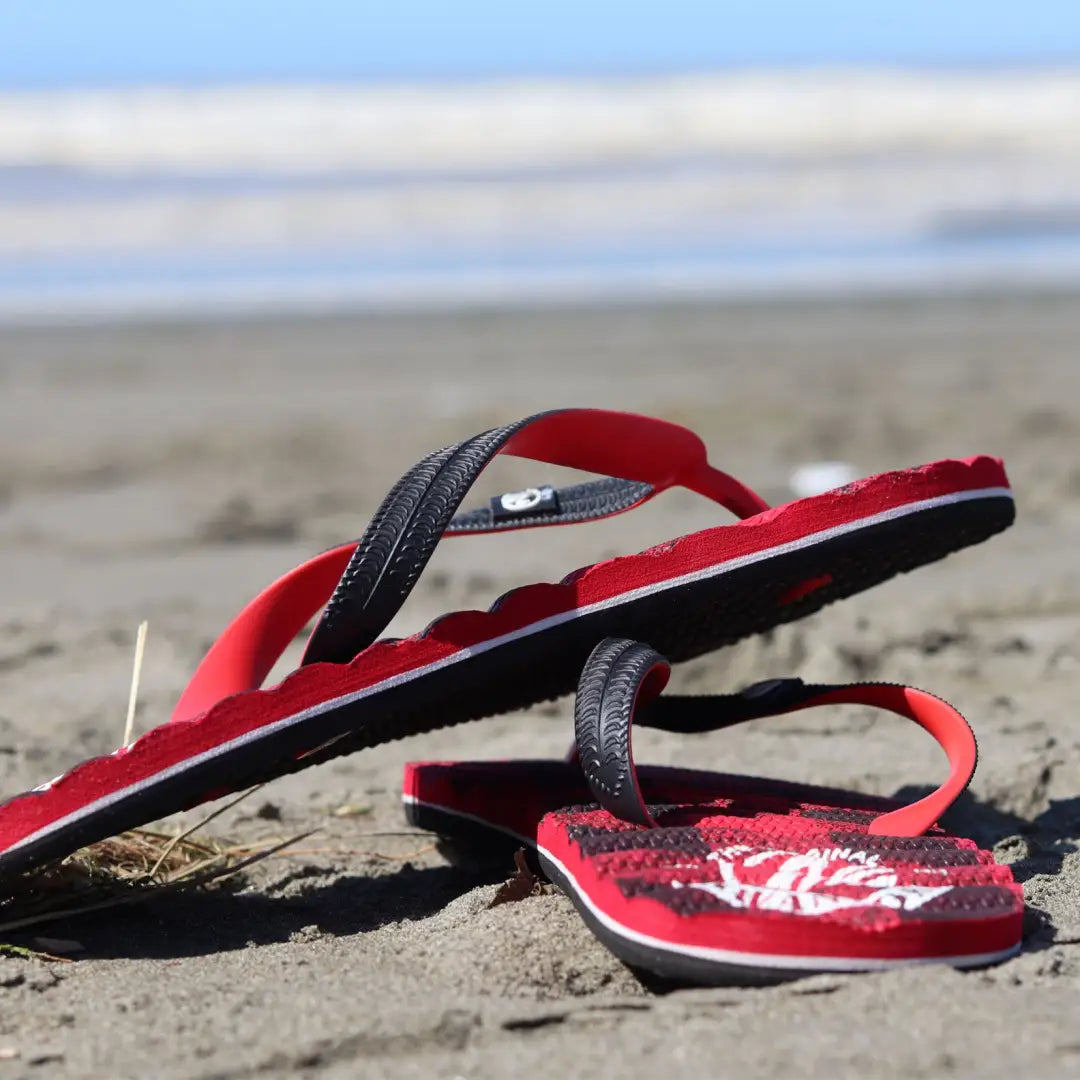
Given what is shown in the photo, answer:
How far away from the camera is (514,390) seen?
331 inches

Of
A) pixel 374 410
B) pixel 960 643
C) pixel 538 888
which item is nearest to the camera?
pixel 538 888

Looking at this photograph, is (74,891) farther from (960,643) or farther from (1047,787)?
(960,643)

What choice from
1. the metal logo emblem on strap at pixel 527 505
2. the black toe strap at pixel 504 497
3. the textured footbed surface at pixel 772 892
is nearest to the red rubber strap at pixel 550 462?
the black toe strap at pixel 504 497

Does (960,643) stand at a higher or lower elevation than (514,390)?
lower

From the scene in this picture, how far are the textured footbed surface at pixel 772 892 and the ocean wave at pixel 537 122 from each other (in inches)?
742

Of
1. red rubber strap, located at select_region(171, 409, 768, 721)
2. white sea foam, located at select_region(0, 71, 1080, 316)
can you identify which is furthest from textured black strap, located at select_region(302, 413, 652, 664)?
white sea foam, located at select_region(0, 71, 1080, 316)

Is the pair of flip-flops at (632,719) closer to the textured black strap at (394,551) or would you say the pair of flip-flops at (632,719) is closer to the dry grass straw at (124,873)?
the textured black strap at (394,551)

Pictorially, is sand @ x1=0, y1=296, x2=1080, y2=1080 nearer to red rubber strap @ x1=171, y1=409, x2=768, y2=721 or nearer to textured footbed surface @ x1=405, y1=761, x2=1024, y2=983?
textured footbed surface @ x1=405, y1=761, x2=1024, y2=983

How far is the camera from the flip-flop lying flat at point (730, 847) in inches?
70.5

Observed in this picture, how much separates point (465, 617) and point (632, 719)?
285mm

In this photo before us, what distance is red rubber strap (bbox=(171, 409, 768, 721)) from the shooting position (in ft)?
8.25

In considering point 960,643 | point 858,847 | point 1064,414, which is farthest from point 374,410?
point 858,847

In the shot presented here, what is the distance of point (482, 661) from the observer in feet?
7.21

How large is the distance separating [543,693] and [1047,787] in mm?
1023
